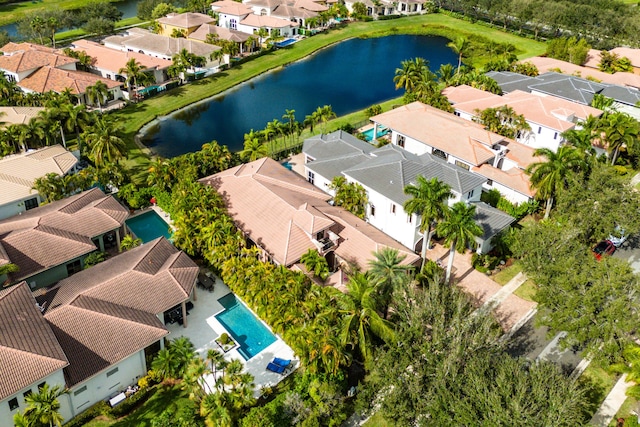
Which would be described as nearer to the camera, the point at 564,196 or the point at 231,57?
the point at 564,196

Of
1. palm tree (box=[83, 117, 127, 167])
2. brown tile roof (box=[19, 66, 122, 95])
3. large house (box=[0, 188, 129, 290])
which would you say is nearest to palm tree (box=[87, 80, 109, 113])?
brown tile roof (box=[19, 66, 122, 95])

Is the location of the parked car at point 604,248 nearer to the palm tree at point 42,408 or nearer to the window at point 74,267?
the palm tree at point 42,408

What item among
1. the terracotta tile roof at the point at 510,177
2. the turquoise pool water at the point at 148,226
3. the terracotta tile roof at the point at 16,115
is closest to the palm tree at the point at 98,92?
the terracotta tile roof at the point at 16,115

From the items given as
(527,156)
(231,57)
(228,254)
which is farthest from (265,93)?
(228,254)

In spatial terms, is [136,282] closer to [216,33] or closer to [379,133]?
[379,133]

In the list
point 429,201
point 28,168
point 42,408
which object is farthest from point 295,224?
point 28,168

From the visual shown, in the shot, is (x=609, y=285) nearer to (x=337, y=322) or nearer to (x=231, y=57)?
(x=337, y=322)
